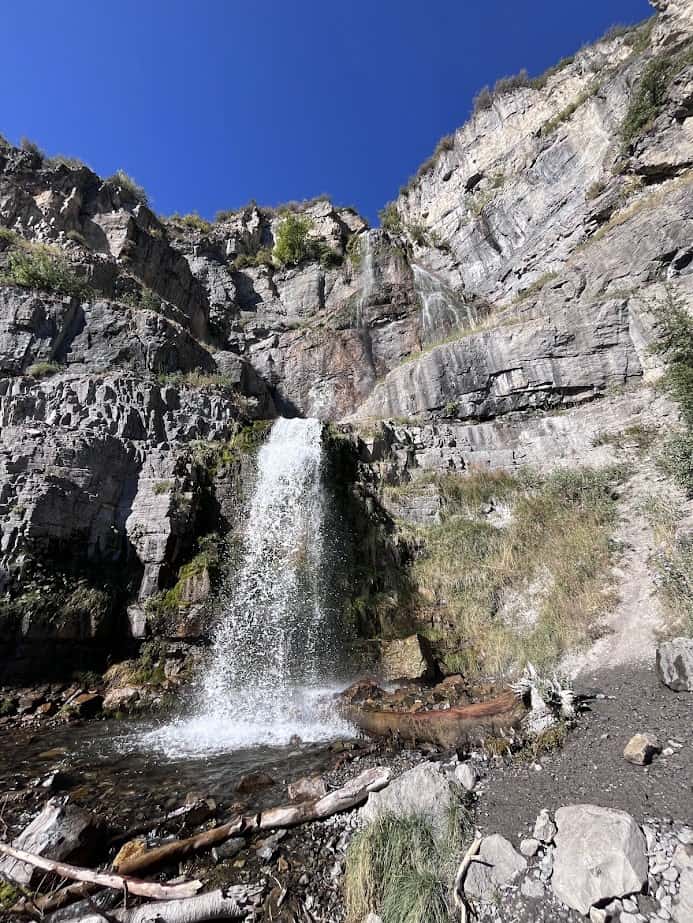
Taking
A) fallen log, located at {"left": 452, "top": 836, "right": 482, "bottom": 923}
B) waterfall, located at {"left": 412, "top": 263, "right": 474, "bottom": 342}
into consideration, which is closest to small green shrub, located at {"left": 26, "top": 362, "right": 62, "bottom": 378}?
fallen log, located at {"left": 452, "top": 836, "right": 482, "bottom": 923}

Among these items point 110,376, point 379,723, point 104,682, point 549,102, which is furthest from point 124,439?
point 549,102

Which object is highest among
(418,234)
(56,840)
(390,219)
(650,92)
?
(390,219)

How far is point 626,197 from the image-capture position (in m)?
18.1

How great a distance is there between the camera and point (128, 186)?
1017 inches

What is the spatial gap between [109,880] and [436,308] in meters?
24.8

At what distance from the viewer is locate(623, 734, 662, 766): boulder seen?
3.94 metres

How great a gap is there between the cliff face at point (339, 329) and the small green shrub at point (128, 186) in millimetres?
963

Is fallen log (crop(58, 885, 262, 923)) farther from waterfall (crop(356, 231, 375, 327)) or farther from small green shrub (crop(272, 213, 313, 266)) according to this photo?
small green shrub (crop(272, 213, 313, 266))

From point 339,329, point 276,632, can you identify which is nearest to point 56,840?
point 276,632

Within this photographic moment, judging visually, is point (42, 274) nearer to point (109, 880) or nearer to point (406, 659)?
point (406, 659)

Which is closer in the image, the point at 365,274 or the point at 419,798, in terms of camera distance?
the point at 419,798

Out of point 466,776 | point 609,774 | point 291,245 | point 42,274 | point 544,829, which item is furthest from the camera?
point 291,245

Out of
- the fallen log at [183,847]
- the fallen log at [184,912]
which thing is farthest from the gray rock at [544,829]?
the fallen log at [183,847]

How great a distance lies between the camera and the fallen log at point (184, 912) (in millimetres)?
2996
